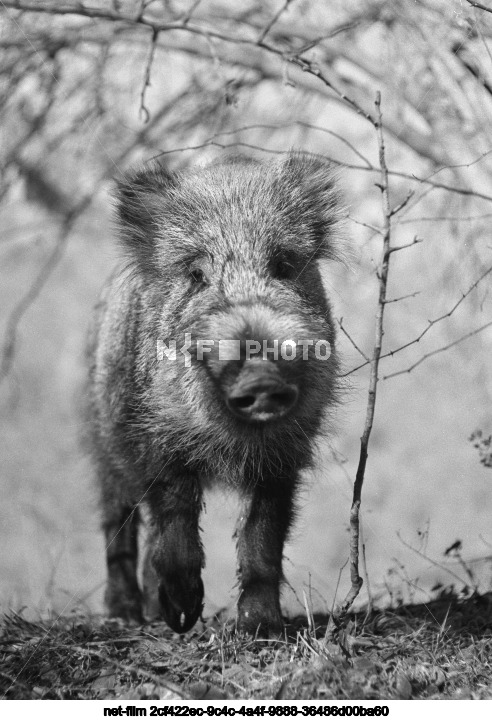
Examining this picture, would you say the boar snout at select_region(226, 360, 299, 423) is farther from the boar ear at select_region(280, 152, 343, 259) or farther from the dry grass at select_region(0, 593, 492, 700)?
the boar ear at select_region(280, 152, 343, 259)

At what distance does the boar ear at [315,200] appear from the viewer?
172 inches

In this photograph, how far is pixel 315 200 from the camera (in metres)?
4.46

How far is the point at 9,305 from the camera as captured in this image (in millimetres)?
13656

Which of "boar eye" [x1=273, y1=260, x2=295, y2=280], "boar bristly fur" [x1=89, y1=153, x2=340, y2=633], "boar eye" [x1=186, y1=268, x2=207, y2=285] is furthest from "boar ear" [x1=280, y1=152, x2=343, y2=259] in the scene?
"boar eye" [x1=186, y1=268, x2=207, y2=285]

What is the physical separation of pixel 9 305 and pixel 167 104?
25.9 feet

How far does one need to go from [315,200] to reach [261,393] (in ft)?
5.72

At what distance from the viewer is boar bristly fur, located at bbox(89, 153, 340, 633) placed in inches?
146

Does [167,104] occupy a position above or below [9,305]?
above

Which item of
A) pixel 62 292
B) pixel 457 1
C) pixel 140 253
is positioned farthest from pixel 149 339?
pixel 62 292

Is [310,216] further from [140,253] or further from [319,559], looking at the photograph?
[319,559]

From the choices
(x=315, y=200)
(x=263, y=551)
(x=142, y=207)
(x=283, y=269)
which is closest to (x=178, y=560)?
(x=263, y=551)

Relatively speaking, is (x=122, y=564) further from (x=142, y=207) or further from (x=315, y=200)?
(x=315, y=200)

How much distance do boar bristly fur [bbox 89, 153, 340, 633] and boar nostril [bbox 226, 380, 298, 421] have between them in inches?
5.1

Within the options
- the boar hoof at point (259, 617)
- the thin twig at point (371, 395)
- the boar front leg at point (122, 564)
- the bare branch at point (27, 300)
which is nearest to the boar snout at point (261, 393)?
the thin twig at point (371, 395)
